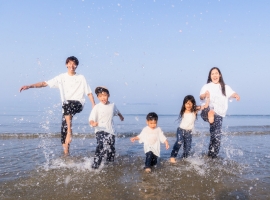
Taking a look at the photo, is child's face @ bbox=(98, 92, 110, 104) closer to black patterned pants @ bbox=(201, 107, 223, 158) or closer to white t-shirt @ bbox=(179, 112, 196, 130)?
white t-shirt @ bbox=(179, 112, 196, 130)

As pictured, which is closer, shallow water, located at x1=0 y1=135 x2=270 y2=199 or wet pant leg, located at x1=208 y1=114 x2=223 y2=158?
shallow water, located at x1=0 y1=135 x2=270 y2=199

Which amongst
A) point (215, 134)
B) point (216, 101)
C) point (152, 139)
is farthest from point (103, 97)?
point (215, 134)

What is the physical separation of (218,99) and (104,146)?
2982 mm

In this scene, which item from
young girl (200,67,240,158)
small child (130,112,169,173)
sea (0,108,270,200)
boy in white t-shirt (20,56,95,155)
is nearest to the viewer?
sea (0,108,270,200)

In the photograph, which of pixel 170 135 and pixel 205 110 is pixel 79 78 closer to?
pixel 205 110

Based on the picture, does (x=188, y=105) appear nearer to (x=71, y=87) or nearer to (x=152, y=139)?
(x=152, y=139)

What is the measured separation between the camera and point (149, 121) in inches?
222

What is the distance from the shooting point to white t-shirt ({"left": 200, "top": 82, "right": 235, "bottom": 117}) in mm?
6562

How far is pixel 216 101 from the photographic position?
21.6ft

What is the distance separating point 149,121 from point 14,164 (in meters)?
2.97

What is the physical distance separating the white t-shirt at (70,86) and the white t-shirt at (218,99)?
2.88 metres

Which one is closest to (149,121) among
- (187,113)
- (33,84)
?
(187,113)

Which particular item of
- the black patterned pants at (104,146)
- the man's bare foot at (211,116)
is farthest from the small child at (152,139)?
the man's bare foot at (211,116)

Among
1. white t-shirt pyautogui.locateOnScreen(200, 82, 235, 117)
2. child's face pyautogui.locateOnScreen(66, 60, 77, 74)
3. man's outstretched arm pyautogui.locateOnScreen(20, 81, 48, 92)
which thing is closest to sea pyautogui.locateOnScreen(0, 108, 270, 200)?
white t-shirt pyautogui.locateOnScreen(200, 82, 235, 117)
